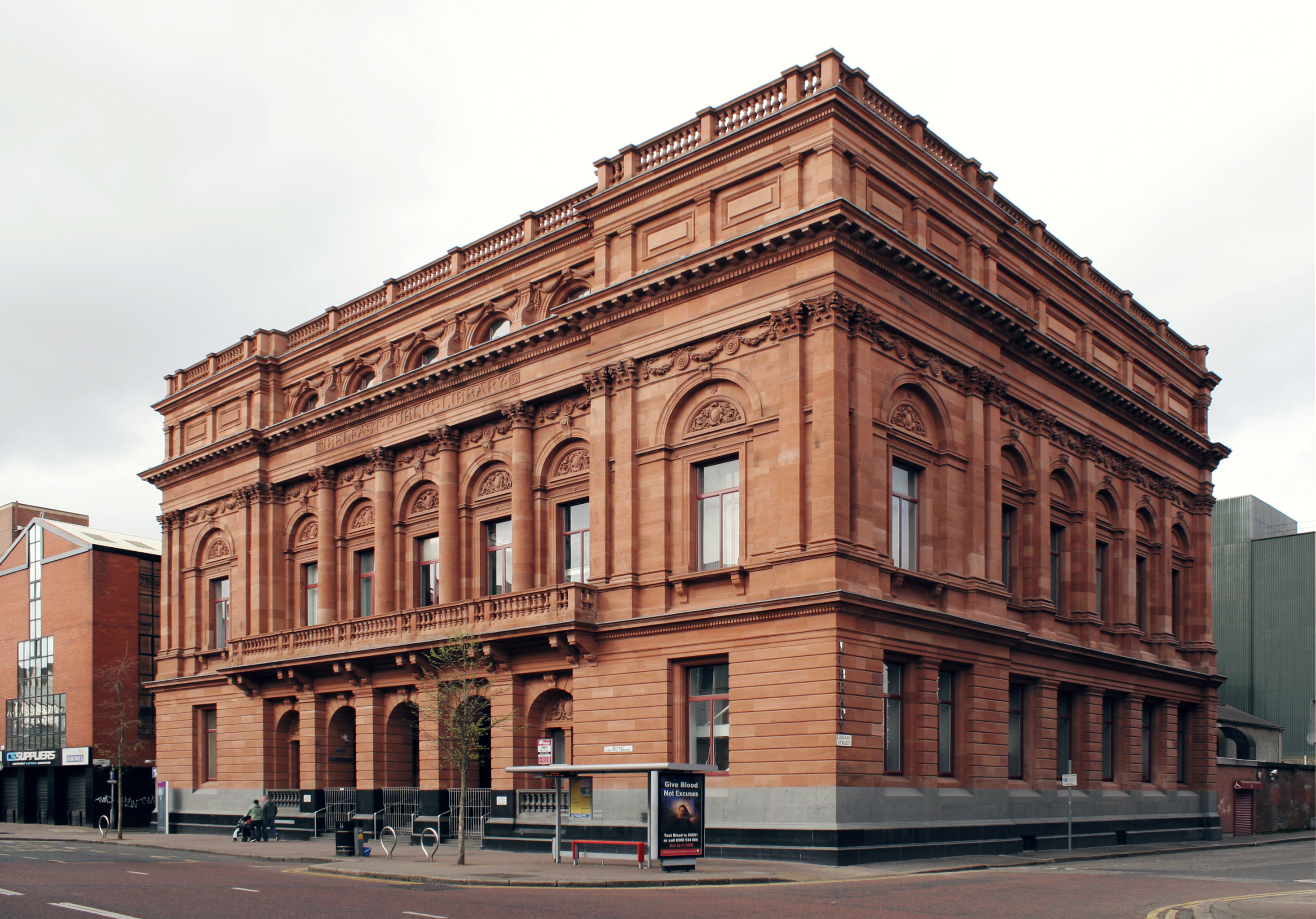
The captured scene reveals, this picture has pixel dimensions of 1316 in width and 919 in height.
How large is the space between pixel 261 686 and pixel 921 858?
28.5 metres

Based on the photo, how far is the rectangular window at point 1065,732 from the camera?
43469 mm

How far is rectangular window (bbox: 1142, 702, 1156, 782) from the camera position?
4872 centimetres

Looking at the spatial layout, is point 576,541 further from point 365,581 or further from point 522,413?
point 365,581

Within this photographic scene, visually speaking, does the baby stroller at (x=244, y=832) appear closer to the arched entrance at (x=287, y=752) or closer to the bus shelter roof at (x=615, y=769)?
the arched entrance at (x=287, y=752)

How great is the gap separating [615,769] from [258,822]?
2252 cm

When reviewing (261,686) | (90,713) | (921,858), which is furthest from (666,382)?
(90,713)

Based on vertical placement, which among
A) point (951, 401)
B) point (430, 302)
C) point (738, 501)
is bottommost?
point (738, 501)

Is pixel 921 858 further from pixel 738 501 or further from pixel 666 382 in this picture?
pixel 666 382

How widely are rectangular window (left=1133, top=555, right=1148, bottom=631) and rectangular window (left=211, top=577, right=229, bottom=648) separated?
125 ft

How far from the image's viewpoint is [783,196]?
35.2 m

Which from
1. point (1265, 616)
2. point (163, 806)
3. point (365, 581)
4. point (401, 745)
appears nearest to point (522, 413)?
point (365, 581)

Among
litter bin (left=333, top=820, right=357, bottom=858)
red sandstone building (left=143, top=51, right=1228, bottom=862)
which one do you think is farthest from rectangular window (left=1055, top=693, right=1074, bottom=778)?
litter bin (left=333, top=820, right=357, bottom=858)

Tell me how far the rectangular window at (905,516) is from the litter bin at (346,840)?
1663 cm

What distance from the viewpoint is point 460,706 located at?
35250mm
